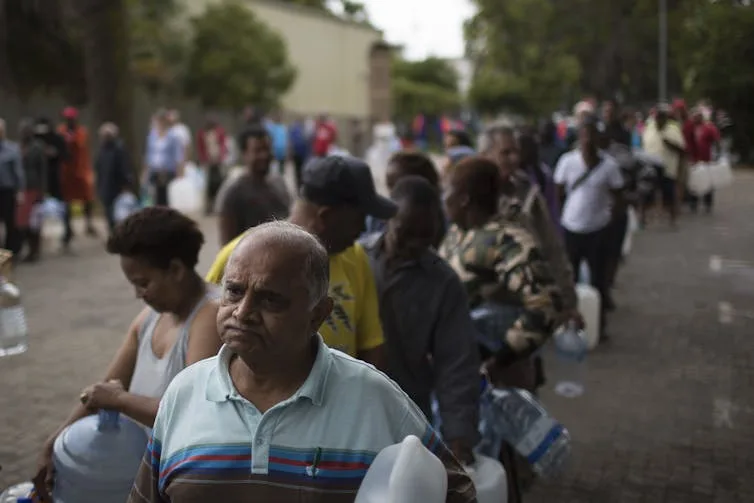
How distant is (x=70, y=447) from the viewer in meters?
3.10

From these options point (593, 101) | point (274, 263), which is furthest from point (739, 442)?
point (593, 101)

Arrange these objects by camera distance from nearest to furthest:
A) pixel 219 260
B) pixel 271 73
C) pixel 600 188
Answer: pixel 219 260
pixel 600 188
pixel 271 73

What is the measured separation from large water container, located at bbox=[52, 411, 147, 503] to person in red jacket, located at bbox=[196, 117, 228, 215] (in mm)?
15097

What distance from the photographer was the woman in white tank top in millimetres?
3000

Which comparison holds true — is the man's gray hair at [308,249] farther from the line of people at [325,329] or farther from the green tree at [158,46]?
the green tree at [158,46]

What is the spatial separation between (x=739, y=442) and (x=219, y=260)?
372 centimetres

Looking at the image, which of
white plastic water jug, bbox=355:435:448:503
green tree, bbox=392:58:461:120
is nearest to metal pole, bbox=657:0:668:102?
white plastic water jug, bbox=355:435:448:503

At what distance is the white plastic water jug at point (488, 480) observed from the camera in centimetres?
356

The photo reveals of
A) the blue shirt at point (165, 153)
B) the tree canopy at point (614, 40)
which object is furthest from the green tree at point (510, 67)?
the blue shirt at point (165, 153)

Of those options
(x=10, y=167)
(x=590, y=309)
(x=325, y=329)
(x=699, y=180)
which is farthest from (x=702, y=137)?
(x=325, y=329)

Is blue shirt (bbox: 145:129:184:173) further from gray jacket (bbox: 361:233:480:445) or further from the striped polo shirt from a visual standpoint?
the striped polo shirt

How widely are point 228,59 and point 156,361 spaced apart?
100 feet

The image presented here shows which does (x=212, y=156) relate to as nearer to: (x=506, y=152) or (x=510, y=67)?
(x=506, y=152)

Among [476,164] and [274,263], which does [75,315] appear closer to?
[476,164]
